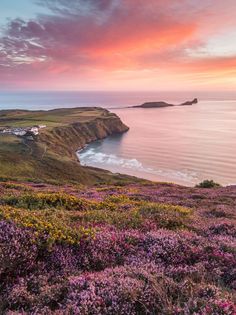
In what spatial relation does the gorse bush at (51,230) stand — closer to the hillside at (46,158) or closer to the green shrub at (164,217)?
the green shrub at (164,217)

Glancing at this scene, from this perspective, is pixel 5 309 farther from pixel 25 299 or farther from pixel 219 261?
pixel 219 261

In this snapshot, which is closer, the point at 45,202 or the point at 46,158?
the point at 45,202

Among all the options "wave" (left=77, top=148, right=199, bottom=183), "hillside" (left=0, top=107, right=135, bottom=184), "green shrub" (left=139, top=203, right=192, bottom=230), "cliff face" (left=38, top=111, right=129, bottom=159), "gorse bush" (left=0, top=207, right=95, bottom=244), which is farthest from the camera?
"cliff face" (left=38, top=111, right=129, bottom=159)

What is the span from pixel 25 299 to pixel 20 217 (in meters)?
3.47

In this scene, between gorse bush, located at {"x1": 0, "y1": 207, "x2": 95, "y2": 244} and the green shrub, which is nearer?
gorse bush, located at {"x1": 0, "y1": 207, "x2": 95, "y2": 244}

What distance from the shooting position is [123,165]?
403ft

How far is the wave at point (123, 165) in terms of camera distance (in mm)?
100312

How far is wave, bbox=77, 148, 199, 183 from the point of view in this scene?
10031cm

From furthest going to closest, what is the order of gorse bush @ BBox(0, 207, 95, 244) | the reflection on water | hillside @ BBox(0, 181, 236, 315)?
1. the reflection on water
2. gorse bush @ BBox(0, 207, 95, 244)
3. hillside @ BBox(0, 181, 236, 315)

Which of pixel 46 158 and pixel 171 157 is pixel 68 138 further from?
pixel 46 158

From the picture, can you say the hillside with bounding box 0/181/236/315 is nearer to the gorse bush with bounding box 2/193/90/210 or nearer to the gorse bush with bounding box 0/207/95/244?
the gorse bush with bounding box 0/207/95/244

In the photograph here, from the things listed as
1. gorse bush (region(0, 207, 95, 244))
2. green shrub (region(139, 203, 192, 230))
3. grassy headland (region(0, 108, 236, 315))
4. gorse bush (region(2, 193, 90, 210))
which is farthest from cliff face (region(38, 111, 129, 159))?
gorse bush (region(0, 207, 95, 244))

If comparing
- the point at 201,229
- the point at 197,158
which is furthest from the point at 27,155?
the point at 201,229

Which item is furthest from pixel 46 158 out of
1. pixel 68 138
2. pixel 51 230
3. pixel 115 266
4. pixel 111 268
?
pixel 111 268
